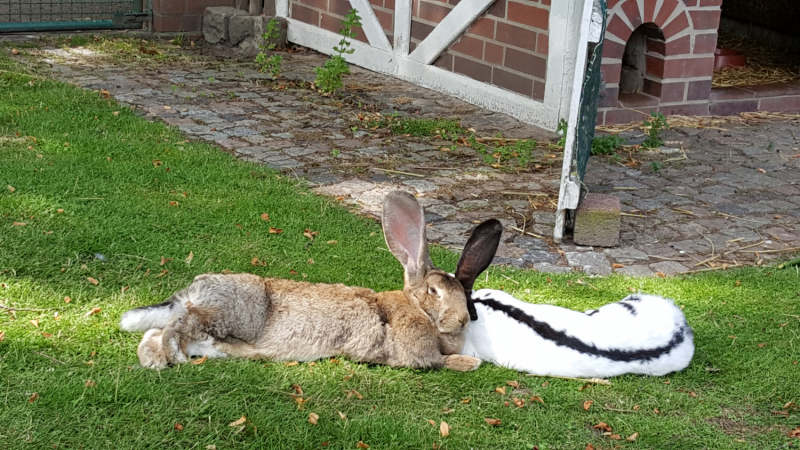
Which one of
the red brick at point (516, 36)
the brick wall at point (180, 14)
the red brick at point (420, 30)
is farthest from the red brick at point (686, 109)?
the brick wall at point (180, 14)

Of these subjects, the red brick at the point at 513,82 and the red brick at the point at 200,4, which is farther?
the red brick at the point at 200,4

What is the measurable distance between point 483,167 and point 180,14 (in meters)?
5.53

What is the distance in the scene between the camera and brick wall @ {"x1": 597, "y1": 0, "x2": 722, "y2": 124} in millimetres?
7656

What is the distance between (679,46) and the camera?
8008mm

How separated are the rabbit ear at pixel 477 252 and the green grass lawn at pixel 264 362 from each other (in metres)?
0.37

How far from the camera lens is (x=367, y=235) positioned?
5.20m

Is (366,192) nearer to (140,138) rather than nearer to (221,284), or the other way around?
(140,138)

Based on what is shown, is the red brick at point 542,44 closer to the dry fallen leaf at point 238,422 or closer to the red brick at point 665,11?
the red brick at point 665,11

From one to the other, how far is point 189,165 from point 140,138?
0.75 m

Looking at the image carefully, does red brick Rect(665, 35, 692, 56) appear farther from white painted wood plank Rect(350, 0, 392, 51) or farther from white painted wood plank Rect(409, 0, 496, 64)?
white painted wood plank Rect(350, 0, 392, 51)

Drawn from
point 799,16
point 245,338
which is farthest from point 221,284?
point 799,16

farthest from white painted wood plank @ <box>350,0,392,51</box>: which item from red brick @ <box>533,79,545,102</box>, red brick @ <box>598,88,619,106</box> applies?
red brick @ <box>598,88,619,106</box>

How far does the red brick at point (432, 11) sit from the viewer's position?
8.74 meters

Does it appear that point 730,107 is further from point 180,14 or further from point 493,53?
point 180,14
